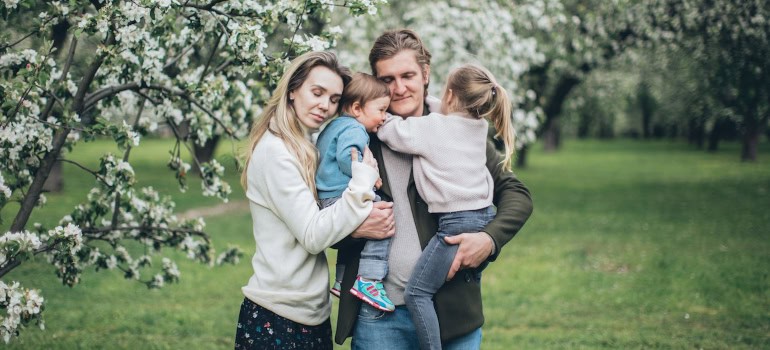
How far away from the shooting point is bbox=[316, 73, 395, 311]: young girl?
3.19m

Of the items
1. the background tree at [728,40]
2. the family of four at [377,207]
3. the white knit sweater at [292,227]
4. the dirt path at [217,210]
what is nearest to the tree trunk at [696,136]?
the background tree at [728,40]

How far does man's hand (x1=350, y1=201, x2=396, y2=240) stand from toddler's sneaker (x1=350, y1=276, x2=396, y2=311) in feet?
0.61

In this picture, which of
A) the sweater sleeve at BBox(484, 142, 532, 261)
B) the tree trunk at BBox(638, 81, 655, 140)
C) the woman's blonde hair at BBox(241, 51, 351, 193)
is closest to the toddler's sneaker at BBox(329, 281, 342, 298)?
the woman's blonde hair at BBox(241, 51, 351, 193)

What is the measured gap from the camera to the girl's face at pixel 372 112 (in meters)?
3.35

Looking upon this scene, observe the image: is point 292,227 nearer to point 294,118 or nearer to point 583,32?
point 294,118

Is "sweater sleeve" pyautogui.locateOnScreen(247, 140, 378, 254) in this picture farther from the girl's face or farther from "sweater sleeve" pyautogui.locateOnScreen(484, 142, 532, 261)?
A: "sweater sleeve" pyautogui.locateOnScreen(484, 142, 532, 261)

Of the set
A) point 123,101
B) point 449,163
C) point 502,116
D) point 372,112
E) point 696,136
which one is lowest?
point 449,163

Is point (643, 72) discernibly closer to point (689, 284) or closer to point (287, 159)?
point (689, 284)

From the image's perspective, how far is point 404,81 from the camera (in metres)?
3.46

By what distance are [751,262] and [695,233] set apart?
2932mm

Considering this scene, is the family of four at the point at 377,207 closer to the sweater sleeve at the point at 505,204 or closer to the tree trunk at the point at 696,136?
the sweater sleeve at the point at 505,204

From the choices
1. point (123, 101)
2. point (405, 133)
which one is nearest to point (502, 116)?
point (405, 133)

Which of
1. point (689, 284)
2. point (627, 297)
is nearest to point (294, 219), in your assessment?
point (627, 297)

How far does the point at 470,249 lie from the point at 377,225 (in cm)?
44
